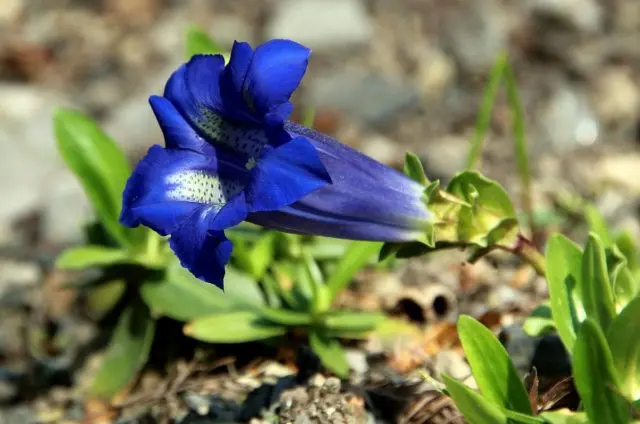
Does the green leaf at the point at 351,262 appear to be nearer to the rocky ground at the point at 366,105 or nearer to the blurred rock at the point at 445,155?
the rocky ground at the point at 366,105

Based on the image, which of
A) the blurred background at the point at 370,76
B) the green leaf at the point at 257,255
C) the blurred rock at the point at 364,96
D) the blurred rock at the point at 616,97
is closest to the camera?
the green leaf at the point at 257,255

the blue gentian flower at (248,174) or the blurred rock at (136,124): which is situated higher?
the blue gentian flower at (248,174)

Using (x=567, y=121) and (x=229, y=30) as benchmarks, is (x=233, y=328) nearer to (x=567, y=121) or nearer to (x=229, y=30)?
(x=567, y=121)

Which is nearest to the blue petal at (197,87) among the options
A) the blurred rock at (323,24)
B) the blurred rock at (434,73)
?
the blurred rock at (434,73)

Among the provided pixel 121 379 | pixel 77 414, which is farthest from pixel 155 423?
pixel 77 414

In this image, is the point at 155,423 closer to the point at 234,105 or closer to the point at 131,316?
the point at 131,316

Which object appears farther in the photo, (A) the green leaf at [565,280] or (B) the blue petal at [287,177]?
(A) the green leaf at [565,280]

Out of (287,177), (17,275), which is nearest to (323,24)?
(17,275)

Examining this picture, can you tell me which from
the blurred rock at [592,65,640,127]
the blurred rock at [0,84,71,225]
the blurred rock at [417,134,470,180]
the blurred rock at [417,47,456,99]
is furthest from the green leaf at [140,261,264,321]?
the blurred rock at [592,65,640,127]
